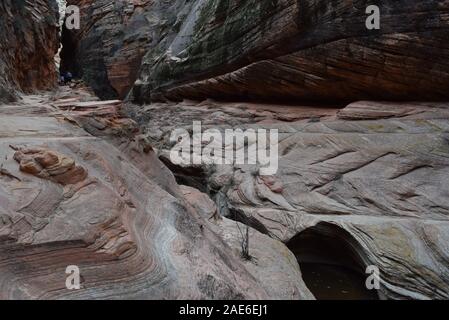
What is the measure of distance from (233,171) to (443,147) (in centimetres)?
486

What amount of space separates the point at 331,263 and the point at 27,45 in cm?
1946

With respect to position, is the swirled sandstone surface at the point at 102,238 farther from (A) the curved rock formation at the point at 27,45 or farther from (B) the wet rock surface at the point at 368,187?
(A) the curved rock formation at the point at 27,45

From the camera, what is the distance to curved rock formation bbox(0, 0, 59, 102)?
15.1 m

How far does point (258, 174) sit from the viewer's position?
29.3 ft

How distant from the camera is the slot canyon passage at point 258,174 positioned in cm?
357

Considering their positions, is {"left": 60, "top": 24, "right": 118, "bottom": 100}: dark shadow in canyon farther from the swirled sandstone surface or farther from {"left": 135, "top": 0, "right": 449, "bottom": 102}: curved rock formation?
the swirled sandstone surface

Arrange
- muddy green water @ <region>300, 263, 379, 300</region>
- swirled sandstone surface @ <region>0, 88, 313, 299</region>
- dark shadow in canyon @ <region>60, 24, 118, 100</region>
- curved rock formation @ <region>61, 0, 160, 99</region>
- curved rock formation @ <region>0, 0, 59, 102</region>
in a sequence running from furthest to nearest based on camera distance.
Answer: dark shadow in canyon @ <region>60, 24, 118, 100</region> → curved rock formation @ <region>61, 0, 160, 99</region> → curved rock formation @ <region>0, 0, 59, 102</region> → muddy green water @ <region>300, 263, 379, 300</region> → swirled sandstone surface @ <region>0, 88, 313, 299</region>

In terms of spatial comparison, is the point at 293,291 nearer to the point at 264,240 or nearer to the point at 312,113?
the point at 264,240

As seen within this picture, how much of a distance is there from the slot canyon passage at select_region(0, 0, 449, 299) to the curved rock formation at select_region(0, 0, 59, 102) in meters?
0.56

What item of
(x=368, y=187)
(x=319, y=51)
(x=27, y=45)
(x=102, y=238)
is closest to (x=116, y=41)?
(x=27, y=45)

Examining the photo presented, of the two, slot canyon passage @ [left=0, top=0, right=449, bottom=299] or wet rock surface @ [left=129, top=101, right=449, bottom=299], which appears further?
wet rock surface @ [left=129, top=101, right=449, bottom=299]

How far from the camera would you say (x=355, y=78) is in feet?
31.7

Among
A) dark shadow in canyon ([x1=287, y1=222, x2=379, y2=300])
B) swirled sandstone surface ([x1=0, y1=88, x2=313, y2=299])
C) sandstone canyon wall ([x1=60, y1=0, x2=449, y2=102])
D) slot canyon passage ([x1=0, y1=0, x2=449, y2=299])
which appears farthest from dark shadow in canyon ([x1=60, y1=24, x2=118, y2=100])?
dark shadow in canyon ([x1=287, y1=222, x2=379, y2=300])

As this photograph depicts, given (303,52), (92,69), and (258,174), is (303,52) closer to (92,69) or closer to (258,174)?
(258,174)
